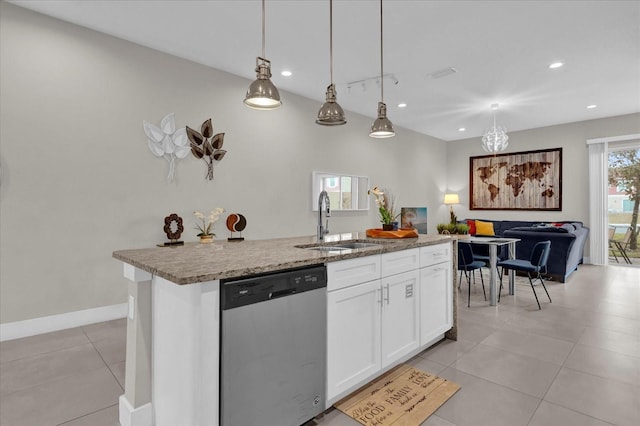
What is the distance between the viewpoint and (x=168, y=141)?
379cm

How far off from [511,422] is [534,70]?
4.29 m

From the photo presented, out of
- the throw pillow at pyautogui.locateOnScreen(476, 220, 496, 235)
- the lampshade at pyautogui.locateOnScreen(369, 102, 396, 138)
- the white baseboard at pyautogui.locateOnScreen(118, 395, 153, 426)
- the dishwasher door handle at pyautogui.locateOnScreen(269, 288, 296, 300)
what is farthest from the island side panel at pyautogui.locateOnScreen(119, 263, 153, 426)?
the throw pillow at pyautogui.locateOnScreen(476, 220, 496, 235)

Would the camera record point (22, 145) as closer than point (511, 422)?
No

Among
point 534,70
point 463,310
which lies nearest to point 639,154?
point 534,70

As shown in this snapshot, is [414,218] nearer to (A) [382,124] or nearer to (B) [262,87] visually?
(A) [382,124]

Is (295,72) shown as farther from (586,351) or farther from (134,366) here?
(586,351)

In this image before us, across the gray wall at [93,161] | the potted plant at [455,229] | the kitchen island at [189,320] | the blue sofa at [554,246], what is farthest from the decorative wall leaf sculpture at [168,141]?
the blue sofa at [554,246]

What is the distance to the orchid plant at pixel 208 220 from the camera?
3883 millimetres

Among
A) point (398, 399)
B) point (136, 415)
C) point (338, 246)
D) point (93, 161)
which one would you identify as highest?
point (93, 161)

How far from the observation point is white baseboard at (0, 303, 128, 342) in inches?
117

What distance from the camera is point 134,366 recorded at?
1729 mm

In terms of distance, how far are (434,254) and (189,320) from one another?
6.65 feet

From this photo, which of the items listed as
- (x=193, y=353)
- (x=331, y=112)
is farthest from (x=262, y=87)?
(x=193, y=353)

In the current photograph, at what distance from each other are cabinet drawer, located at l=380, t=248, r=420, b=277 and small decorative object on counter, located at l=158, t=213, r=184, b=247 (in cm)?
246
